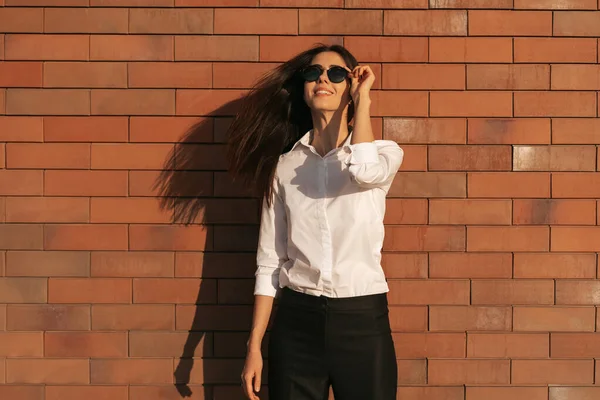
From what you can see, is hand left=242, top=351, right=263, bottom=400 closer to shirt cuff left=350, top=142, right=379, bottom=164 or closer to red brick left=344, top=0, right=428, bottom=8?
shirt cuff left=350, top=142, right=379, bottom=164

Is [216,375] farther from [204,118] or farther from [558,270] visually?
[558,270]

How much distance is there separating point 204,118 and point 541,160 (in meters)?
1.49

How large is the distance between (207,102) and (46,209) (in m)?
0.86

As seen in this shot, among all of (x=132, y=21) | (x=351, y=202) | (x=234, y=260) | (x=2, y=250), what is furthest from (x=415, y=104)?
(x=2, y=250)

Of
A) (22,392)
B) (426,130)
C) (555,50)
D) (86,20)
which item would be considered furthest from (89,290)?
(555,50)

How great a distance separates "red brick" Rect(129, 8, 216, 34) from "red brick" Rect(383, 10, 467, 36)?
79 centimetres

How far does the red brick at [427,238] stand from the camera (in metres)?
3.15

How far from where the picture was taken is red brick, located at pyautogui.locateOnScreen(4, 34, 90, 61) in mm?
→ 3186

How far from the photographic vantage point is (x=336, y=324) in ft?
8.07

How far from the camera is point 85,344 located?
127 inches

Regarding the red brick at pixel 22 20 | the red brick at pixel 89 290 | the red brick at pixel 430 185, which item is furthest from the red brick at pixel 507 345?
the red brick at pixel 22 20

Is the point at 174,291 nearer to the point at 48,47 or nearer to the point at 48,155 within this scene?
the point at 48,155

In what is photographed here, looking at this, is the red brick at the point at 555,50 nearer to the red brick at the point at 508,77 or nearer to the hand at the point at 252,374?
the red brick at the point at 508,77

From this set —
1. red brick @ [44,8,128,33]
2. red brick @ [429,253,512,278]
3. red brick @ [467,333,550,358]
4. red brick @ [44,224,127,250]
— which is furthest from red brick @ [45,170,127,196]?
red brick @ [467,333,550,358]
